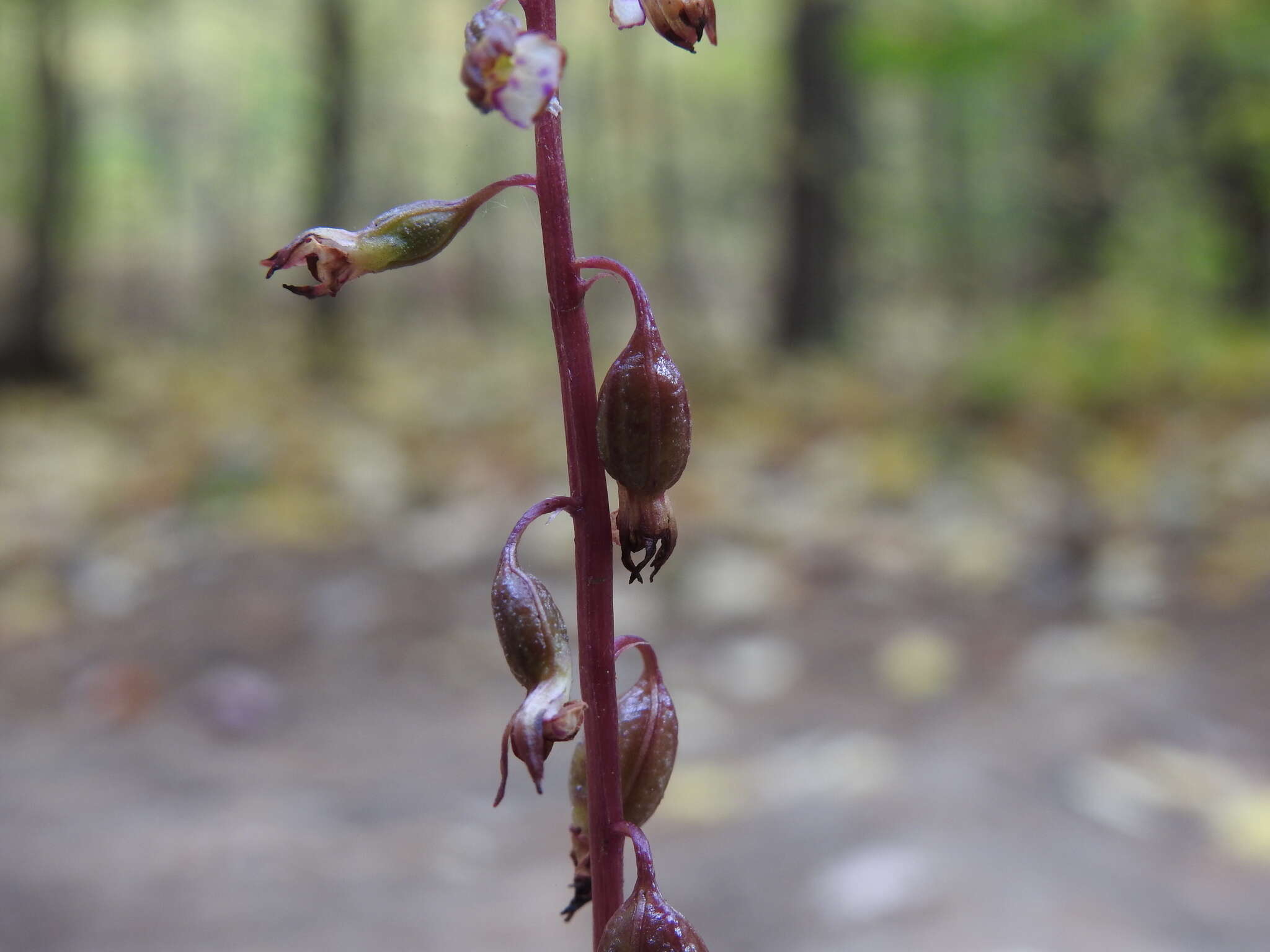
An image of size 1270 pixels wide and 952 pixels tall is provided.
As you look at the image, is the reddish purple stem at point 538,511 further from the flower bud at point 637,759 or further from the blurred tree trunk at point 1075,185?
the blurred tree trunk at point 1075,185

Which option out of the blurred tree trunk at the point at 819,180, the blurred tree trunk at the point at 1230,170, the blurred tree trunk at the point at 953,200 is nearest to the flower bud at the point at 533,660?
the blurred tree trunk at the point at 1230,170

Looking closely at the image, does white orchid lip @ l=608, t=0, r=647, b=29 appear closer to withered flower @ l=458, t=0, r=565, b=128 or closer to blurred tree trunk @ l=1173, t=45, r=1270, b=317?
withered flower @ l=458, t=0, r=565, b=128

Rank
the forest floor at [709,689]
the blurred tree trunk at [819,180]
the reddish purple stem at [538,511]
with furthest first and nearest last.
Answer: the blurred tree trunk at [819,180] → the forest floor at [709,689] → the reddish purple stem at [538,511]

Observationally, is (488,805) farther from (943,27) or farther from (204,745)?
(943,27)

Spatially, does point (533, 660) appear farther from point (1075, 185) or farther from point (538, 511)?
point (1075, 185)

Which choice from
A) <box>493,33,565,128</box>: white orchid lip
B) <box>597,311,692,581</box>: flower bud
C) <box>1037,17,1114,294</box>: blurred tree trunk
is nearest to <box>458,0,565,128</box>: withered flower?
<box>493,33,565,128</box>: white orchid lip

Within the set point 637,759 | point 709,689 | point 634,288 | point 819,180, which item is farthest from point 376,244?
point 819,180

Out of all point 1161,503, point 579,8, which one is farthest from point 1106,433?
point 579,8
